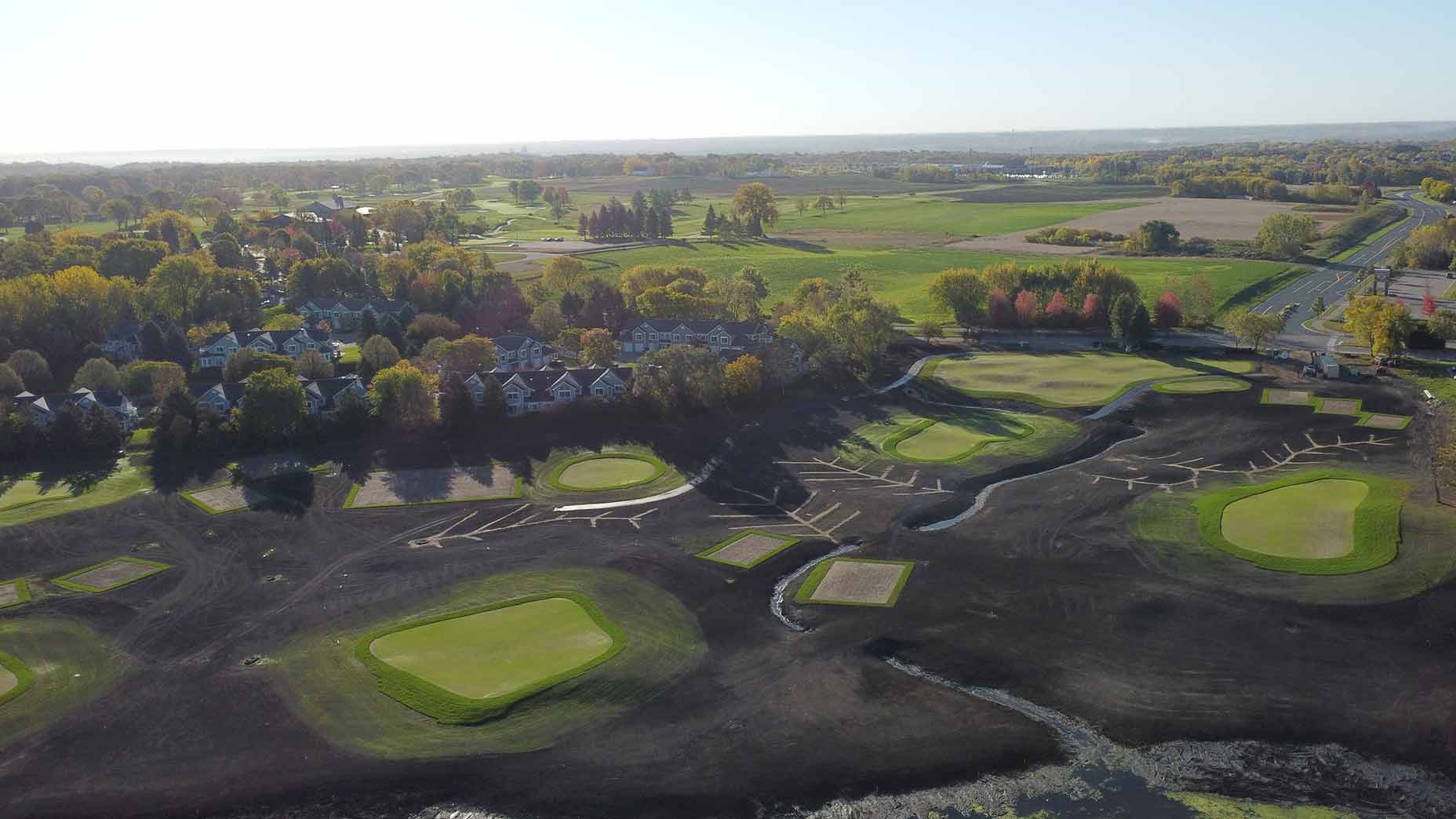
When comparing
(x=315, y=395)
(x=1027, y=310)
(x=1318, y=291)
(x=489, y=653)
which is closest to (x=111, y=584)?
(x=489, y=653)

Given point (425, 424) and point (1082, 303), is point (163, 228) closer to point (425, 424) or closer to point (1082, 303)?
point (425, 424)

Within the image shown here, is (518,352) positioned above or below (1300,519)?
above

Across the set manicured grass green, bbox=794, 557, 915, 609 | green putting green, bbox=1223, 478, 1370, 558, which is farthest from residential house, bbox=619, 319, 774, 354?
green putting green, bbox=1223, 478, 1370, 558

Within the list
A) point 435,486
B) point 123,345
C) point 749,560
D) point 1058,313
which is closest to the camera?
point 749,560

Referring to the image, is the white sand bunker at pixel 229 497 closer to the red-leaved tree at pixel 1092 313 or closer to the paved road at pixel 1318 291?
the red-leaved tree at pixel 1092 313

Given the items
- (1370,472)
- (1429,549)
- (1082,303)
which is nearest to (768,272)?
(1082,303)

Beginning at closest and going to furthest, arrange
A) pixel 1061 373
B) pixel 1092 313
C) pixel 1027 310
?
pixel 1061 373
pixel 1092 313
pixel 1027 310

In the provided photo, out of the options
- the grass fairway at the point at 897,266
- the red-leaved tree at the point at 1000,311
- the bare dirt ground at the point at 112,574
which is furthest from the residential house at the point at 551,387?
the grass fairway at the point at 897,266

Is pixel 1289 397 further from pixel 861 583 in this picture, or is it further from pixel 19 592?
pixel 19 592

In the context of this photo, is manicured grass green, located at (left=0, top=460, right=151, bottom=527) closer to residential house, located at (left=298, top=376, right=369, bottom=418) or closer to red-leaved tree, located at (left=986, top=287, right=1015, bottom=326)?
residential house, located at (left=298, top=376, right=369, bottom=418)
